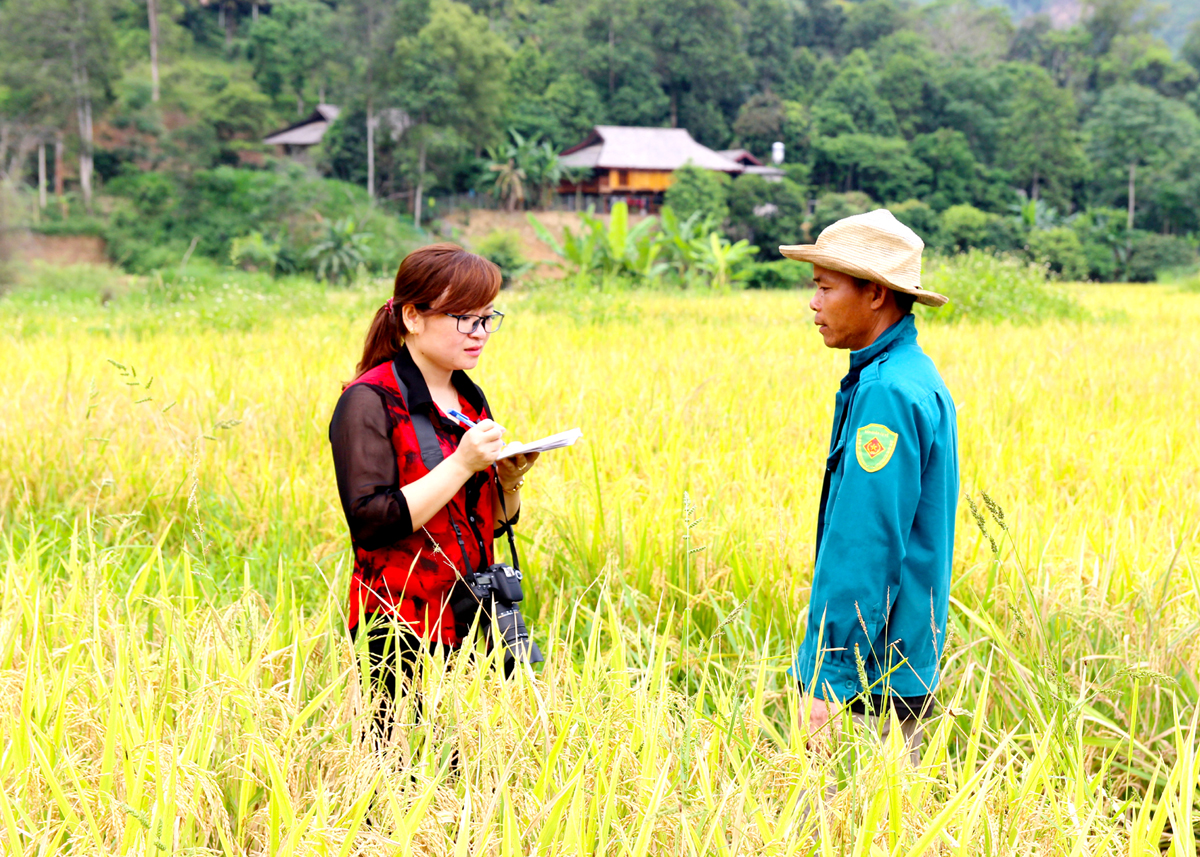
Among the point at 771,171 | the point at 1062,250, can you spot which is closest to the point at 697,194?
the point at 771,171

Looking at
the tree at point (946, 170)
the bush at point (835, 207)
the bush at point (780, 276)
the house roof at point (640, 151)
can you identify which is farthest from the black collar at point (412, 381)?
the tree at point (946, 170)

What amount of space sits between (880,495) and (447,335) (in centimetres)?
85

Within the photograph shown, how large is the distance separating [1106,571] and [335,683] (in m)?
1.92

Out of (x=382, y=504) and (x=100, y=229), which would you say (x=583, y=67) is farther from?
(x=382, y=504)

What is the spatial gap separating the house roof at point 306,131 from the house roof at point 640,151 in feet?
33.3

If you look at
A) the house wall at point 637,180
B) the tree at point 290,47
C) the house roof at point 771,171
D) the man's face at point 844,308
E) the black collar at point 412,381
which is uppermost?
the tree at point 290,47

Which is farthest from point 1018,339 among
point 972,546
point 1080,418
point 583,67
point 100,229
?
point 583,67

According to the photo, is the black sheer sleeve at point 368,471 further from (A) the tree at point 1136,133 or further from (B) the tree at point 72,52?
(A) the tree at point 1136,133

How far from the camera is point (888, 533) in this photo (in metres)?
1.54

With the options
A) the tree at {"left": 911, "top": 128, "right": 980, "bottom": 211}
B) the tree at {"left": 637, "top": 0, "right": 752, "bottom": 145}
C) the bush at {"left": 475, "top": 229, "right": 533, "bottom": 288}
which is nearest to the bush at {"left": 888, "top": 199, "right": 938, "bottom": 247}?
the tree at {"left": 911, "top": 128, "right": 980, "bottom": 211}

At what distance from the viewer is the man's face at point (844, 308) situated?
166cm

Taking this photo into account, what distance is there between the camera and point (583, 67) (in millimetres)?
42188

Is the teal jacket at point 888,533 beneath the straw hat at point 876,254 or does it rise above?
beneath

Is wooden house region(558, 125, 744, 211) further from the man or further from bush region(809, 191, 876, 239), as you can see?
the man
